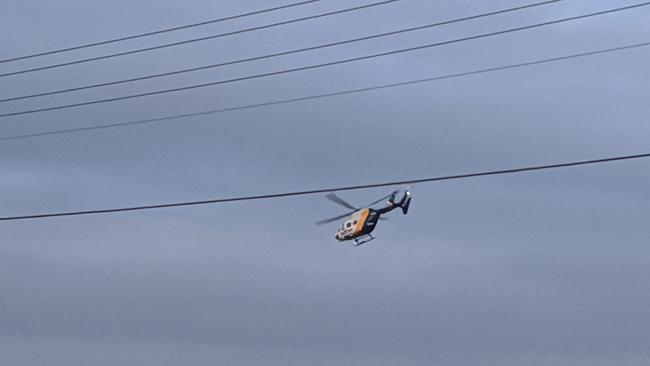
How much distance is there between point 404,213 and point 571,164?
10.4m

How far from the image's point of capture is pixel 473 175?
111 feet

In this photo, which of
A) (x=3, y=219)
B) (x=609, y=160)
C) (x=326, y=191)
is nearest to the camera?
(x=609, y=160)

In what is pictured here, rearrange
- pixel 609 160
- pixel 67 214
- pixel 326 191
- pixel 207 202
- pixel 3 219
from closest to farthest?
pixel 609 160 < pixel 326 191 < pixel 207 202 < pixel 67 214 < pixel 3 219

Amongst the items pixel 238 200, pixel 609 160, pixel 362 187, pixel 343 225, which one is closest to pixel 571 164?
pixel 609 160

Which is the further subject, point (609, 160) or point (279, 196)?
point (279, 196)

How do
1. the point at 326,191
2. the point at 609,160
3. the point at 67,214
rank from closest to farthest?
the point at 609,160, the point at 326,191, the point at 67,214

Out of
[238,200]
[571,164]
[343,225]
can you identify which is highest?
[343,225]

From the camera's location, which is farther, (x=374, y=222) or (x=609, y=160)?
(x=374, y=222)

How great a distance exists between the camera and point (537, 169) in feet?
109

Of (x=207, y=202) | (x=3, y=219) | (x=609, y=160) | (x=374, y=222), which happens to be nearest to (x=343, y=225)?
(x=374, y=222)

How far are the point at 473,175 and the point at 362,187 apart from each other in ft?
9.87

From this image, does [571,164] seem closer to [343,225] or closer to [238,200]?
[238,200]

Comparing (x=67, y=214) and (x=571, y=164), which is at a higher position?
(x=67, y=214)

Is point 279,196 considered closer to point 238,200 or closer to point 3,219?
point 238,200
